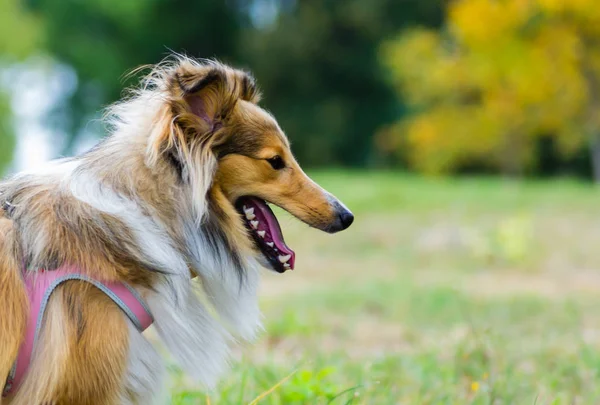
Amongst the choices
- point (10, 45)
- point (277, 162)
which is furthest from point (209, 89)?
point (10, 45)

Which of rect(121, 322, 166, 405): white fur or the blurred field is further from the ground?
rect(121, 322, 166, 405): white fur

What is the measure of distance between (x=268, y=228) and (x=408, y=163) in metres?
28.0

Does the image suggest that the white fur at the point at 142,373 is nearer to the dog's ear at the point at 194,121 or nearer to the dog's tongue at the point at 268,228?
the dog's ear at the point at 194,121

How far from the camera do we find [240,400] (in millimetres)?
4027

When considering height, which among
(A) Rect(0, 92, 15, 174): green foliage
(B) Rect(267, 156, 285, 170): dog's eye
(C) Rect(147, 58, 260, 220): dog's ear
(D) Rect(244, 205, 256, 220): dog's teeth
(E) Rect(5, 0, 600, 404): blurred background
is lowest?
(A) Rect(0, 92, 15, 174): green foliage

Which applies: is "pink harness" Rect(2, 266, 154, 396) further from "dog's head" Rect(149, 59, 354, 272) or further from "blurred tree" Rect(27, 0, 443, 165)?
"blurred tree" Rect(27, 0, 443, 165)

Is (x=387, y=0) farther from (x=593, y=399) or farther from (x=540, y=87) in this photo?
(x=593, y=399)

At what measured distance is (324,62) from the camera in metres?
30.7

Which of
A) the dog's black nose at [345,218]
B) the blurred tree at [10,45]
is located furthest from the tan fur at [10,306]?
the blurred tree at [10,45]

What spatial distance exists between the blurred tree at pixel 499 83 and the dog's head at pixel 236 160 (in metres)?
19.7

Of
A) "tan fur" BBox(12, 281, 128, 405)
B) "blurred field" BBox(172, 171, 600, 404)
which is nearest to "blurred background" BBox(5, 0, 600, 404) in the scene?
"blurred field" BBox(172, 171, 600, 404)

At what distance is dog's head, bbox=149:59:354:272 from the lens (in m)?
3.10

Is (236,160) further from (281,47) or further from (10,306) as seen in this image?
(281,47)

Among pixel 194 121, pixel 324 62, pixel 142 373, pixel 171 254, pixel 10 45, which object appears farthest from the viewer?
pixel 324 62
